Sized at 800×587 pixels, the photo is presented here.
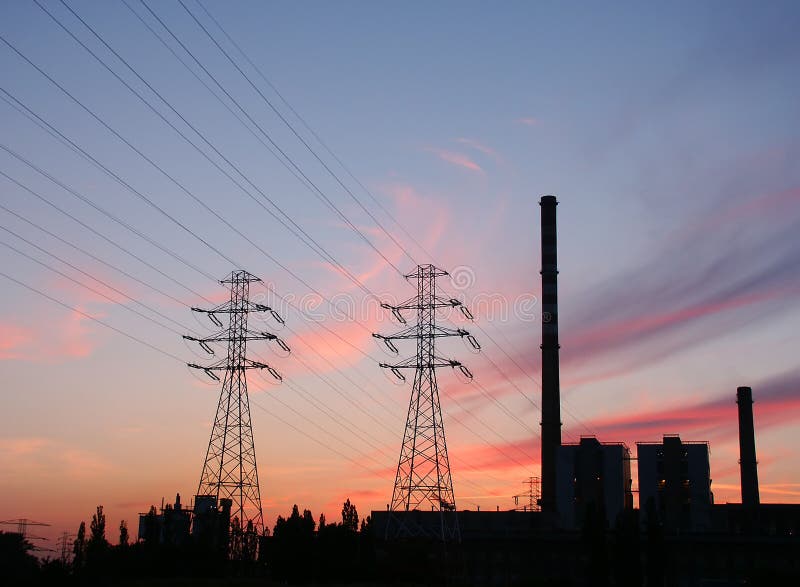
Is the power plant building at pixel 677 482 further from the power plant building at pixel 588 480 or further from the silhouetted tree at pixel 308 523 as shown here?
the silhouetted tree at pixel 308 523

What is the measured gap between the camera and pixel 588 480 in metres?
119

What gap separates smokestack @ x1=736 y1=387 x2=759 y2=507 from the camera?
422 feet

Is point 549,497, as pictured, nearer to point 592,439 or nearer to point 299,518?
point 592,439

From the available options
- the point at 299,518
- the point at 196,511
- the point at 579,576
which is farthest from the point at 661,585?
the point at 196,511

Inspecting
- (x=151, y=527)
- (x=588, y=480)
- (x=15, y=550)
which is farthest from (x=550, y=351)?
(x=15, y=550)

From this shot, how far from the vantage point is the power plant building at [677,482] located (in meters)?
119

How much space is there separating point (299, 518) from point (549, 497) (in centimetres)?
4447

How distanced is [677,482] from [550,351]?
29.2 m

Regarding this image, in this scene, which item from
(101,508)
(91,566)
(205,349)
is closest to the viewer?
(205,349)

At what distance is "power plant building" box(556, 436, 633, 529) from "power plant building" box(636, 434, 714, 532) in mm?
3989

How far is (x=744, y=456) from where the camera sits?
128 metres

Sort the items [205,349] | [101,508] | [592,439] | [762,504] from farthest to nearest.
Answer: [762,504] → [592,439] → [101,508] → [205,349]

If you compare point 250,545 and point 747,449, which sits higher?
point 747,449

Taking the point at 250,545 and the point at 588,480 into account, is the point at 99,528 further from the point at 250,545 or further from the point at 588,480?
the point at 588,480
